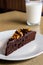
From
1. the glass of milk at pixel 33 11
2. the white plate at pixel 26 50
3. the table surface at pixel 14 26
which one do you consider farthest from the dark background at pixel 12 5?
the white plate at pixel 26 50

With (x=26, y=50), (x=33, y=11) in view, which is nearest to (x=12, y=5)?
(x=33, y=11)

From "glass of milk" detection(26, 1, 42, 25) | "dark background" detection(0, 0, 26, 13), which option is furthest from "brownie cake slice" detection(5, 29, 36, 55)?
"dark background" detection(0, 0, 26, 13)

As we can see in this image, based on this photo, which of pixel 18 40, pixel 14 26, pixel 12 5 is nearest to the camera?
pixel 18 40

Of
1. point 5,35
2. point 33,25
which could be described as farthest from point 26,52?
point 33,25

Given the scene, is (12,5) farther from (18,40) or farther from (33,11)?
(18,40)

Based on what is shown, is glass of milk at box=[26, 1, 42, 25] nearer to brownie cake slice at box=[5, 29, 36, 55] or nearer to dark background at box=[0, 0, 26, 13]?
brownie cake slice at box=[5, 29, 36, 55]

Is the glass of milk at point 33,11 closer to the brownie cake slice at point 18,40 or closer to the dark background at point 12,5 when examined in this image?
the brownie cake slice at point 18,40

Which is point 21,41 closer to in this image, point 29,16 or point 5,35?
point 5,35
